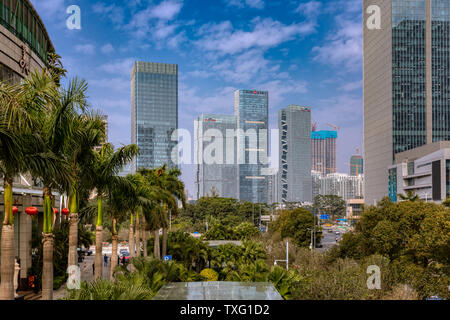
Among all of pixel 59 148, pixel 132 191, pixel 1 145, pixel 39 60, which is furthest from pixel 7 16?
pixel 1 145

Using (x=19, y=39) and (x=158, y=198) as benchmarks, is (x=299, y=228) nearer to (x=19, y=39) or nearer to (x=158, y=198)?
(x=158, y=198)

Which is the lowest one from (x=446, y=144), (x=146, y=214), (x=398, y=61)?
(x=146, y=214)

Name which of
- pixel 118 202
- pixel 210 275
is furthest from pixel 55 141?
pixel 210 275

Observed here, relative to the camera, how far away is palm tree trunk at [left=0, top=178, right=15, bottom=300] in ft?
35.8

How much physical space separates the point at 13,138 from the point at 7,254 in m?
3.34

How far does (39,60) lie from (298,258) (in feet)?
90.1

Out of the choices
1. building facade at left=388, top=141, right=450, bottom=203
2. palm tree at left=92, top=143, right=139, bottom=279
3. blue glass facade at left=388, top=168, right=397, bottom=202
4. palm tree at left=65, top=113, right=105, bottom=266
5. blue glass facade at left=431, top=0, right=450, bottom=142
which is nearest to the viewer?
palm tree at left=65, top=113, right=105, bottom=266

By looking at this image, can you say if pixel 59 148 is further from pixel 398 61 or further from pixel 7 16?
pixel 398 61

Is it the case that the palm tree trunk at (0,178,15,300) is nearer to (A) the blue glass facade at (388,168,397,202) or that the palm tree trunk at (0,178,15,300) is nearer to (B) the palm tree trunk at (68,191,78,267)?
(B) the palm tree trunk at (68,191,78,267)

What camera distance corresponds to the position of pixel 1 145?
10.2 meters

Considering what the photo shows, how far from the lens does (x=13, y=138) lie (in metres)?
10.1

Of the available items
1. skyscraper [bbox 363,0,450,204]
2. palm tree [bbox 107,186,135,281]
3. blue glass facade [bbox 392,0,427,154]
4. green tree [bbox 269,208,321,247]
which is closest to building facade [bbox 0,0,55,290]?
palm tree [bbox 107,186,135,281]

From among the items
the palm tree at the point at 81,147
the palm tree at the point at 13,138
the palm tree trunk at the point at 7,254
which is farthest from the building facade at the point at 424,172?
the palm tree trunk at the point at 7,254

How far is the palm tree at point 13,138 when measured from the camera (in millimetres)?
9898
